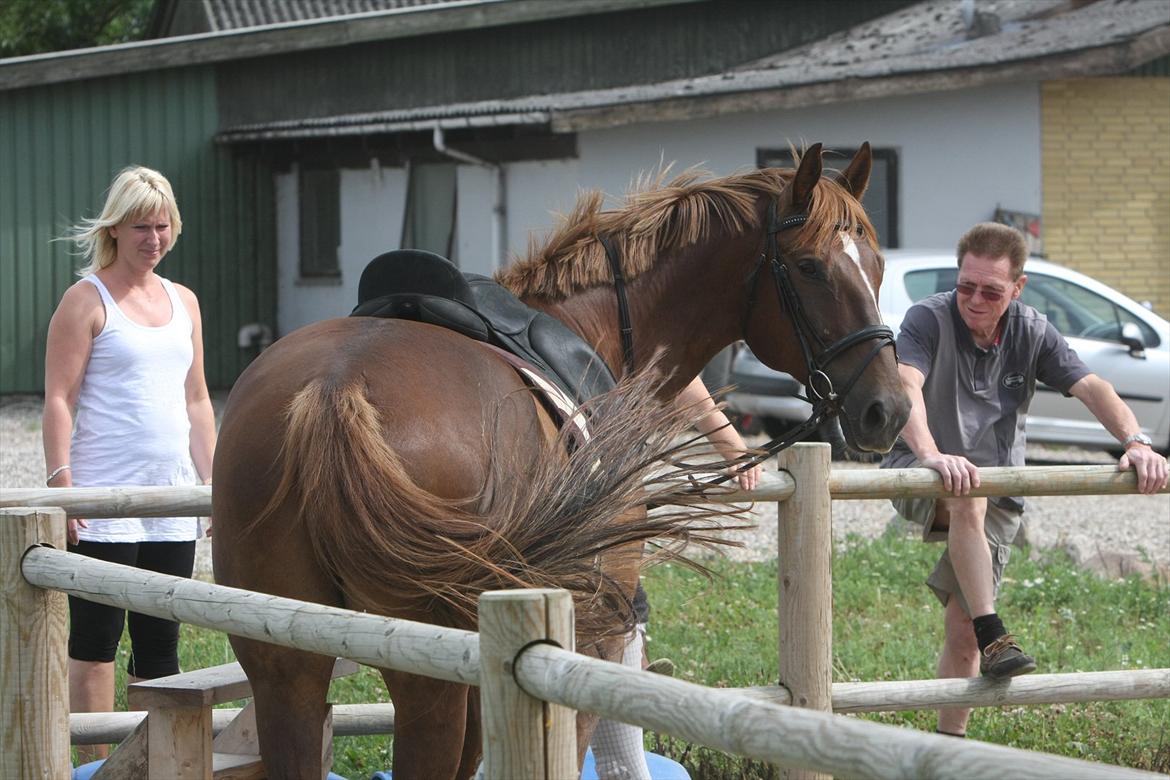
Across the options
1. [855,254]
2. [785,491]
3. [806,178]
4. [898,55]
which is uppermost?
[898,55]

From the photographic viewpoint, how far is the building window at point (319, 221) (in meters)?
18.0

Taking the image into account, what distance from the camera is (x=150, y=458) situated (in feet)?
14.3

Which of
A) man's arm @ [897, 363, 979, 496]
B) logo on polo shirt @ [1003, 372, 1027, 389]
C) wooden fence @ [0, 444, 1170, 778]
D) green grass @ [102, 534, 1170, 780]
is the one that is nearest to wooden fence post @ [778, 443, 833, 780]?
wooden fence @ [0, 444, 1170, 778]

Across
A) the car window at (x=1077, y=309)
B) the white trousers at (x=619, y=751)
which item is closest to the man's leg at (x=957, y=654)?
the white trousers at (x=619, y=751)

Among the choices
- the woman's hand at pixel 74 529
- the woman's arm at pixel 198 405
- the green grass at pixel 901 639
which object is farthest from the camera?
the green grass at pixel 901 639

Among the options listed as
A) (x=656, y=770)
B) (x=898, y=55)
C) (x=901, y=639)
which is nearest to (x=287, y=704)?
(x=656, y=770)

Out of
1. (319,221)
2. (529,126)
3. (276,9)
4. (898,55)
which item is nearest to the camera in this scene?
(898,55)

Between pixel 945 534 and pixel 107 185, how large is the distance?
14147 millimetres

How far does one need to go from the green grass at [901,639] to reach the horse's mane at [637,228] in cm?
134

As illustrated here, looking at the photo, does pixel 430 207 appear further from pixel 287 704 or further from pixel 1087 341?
pixel 287 704

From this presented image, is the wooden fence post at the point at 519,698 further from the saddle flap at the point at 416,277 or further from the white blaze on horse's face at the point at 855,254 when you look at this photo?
the white blaze on horse's face at the point at 855,254

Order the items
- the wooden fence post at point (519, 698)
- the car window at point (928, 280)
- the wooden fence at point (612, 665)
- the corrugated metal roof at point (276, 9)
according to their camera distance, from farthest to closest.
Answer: the corrugated metal roof at point (276, 9), the car window at point (928, 280), the wooden fence post at point (519, 698), the wooden fence at point (612, 665)

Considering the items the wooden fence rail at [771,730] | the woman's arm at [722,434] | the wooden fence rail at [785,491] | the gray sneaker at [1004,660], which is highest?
the woman's arm at [722,434]

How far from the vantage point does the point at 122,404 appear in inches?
169
